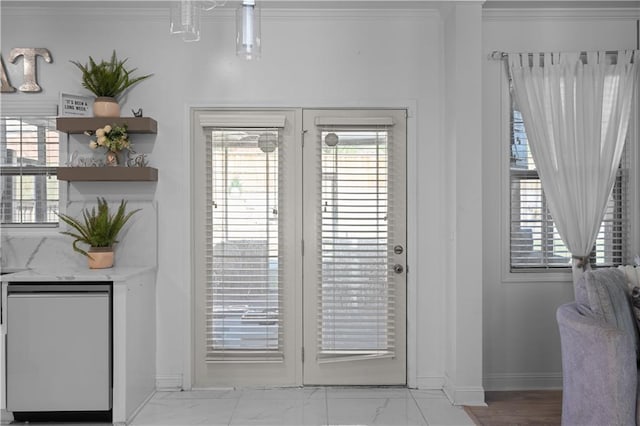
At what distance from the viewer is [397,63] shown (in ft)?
13.3

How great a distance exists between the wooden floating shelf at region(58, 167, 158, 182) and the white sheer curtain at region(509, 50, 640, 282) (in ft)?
8.69

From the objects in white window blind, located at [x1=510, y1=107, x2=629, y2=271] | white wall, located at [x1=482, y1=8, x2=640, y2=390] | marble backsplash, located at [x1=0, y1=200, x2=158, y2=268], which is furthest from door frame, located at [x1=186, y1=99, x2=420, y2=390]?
white window blind, located at [x1=510, y1=107, x2=629, y2=271]

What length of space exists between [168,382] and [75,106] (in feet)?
6.64

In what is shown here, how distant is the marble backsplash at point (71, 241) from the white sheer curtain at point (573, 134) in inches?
107

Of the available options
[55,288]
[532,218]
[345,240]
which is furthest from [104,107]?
[532,218]

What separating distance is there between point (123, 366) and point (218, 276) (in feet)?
3.05

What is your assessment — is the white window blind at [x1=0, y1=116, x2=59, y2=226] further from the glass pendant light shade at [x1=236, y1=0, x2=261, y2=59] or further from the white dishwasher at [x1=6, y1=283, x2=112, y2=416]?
the glass pendant light shade at [x1=236, y1=0, x2=261, y2=59]

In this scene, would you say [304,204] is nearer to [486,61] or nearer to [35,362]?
[486,61]

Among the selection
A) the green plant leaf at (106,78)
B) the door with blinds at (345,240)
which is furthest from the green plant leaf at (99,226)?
the door with blinds at (345,240)

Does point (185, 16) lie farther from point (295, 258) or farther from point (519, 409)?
→ point (519, 409)

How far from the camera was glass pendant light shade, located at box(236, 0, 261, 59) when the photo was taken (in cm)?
212

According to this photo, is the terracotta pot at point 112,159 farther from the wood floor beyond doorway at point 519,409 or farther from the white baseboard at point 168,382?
the wood floor beyond doorway at point 519,409

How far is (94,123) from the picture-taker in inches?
149

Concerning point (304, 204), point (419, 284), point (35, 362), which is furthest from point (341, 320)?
point (35, 362)
